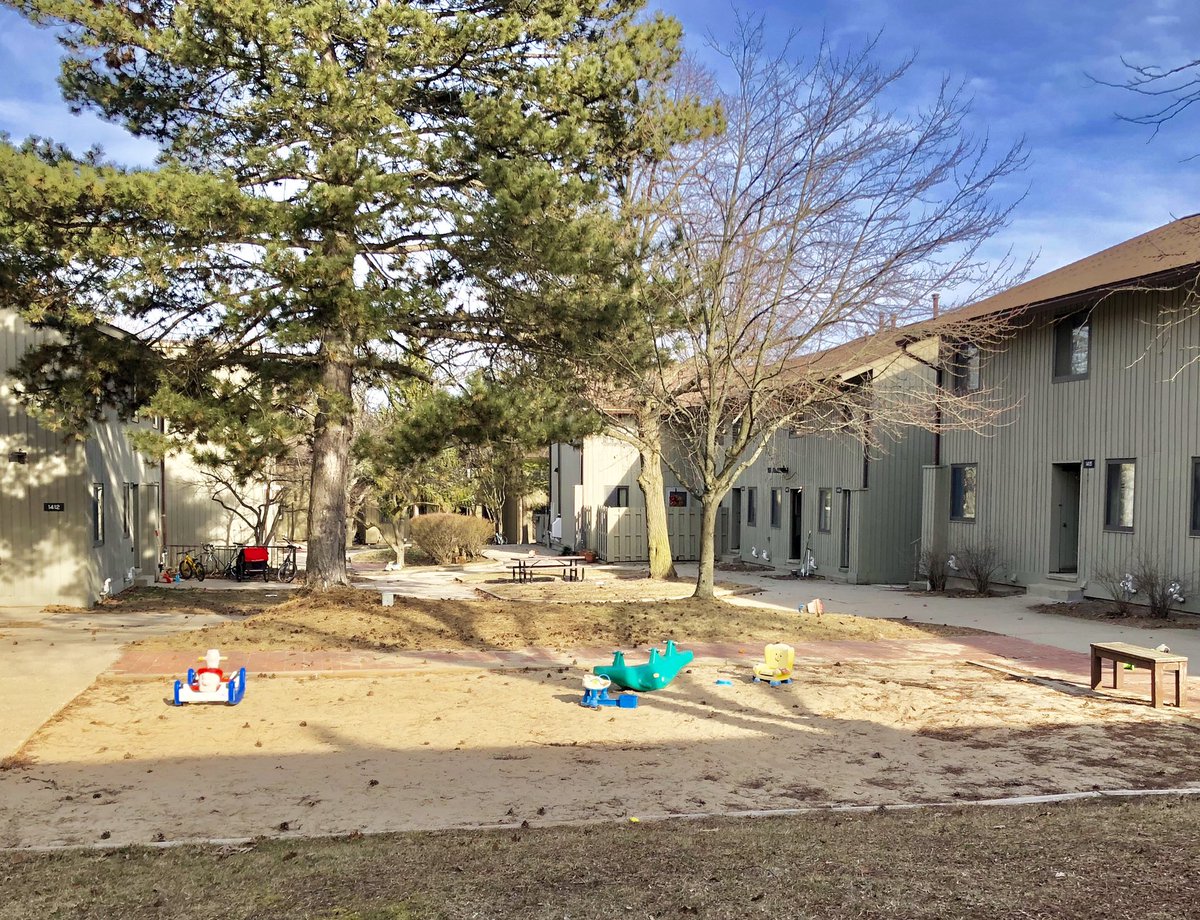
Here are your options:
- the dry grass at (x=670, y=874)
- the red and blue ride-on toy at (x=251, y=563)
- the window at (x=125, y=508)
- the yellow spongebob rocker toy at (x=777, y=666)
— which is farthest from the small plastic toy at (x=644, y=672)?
the red and blue ride-on toy at (x=251, y=563)

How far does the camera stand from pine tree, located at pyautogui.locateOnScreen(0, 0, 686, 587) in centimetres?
1209

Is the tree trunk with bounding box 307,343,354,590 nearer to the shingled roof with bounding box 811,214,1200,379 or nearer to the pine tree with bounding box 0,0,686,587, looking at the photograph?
A: the pine tree with bounding box 0,0,686,587

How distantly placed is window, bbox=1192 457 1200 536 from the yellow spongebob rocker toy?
29.6ft

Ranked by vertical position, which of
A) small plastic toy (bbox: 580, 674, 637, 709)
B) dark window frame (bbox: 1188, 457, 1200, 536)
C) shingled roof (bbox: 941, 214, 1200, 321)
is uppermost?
shingled roof (bbox: 941, 214, 1200, 321)

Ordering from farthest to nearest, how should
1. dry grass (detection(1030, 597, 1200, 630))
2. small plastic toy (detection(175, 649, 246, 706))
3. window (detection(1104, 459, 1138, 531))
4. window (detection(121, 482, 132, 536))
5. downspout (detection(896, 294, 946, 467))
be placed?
window (detection(121, 482, 132, 536))
downspout (detection(896, 294, 946, 467))
window (detection(1104, 459, 1138, 531))
dry grass (detection(1030, 597, 1200, 630))
small plastic toy (detection(175, 649, 246, 706))

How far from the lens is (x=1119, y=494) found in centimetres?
1762

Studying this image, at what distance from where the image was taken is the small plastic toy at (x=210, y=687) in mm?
9125

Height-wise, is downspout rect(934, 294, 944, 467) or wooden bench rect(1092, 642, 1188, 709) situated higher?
downspout rect(934, 294, 944, 467)

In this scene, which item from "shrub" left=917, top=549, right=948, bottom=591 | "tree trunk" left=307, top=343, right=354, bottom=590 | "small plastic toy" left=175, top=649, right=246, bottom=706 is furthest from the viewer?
"shrub" left=917, top=549, right=948, bottom=591

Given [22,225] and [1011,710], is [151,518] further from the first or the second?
[1011,710]

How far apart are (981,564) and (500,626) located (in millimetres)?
11414

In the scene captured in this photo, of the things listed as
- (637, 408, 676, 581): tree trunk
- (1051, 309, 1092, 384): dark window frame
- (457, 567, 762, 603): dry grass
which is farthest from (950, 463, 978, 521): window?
(637, 408, 676, 581): tree trunk

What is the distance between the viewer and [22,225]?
1143cm

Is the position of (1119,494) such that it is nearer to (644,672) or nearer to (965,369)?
(965,369)
